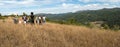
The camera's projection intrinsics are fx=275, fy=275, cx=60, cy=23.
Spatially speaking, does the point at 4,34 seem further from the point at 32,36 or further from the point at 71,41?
the point at 71,41

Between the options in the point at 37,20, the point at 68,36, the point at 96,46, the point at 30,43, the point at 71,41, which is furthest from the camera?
the point at 37,20

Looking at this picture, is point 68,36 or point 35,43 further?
point 68,36

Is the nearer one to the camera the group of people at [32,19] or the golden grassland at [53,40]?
the golden grassland at [53,40]

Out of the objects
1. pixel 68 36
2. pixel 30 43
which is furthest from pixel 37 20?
pixel 30 43

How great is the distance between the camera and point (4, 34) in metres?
7.89

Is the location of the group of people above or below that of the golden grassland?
below

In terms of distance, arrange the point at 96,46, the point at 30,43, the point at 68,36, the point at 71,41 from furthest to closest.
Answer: the point at 68,36, the point at 71,41, the point at 96,46, the point at 30,43

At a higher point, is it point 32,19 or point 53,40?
point 53,40

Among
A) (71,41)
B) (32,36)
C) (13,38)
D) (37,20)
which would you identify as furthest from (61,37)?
(37,20)

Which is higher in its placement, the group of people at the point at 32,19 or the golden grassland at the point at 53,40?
the golden grassland at the point at 53,40

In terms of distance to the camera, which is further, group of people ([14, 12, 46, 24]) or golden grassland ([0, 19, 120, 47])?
group of people ([14, 12, 46, 24])

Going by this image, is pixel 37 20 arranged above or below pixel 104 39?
below

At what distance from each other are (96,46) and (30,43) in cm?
174

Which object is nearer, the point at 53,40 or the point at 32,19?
the point at 53,40
